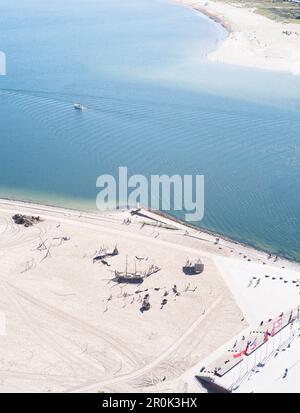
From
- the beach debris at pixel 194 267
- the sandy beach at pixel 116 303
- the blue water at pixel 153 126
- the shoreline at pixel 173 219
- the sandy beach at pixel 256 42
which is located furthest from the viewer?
the sandy beach at pixel 256 42

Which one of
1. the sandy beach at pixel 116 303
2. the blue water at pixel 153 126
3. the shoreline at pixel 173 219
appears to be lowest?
the sandy beach at pixel 116 303

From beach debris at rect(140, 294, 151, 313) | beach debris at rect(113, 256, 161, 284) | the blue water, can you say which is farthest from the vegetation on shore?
beach debris at rect(140, 294, 151, 313)

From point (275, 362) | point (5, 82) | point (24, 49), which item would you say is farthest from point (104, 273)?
point (24, 49)

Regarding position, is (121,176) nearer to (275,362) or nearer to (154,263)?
(154,263)

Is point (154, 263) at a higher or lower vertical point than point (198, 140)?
lower

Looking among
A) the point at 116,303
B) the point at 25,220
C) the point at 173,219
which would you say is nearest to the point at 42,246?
the point at 25,220

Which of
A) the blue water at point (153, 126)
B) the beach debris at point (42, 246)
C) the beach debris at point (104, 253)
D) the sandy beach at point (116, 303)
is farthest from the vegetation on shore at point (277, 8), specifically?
the beach debris at point (42, 246)

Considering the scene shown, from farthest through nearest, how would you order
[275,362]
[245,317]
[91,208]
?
[91,208], [245,317], [275,362]

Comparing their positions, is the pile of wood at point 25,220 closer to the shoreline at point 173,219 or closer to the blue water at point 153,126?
the shoreline at point 173,219
